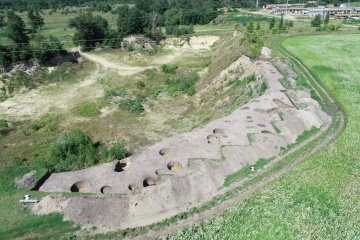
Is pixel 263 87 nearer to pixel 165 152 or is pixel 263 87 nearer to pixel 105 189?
pixel 165 152

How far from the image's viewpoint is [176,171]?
2403 cm

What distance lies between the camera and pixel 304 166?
2544 cm

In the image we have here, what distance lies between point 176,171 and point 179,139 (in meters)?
5.02

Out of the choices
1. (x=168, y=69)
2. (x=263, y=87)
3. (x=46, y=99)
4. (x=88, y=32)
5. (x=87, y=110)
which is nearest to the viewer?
(x=263, y=87)

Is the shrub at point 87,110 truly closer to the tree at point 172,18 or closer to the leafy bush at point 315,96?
the leafy bush at point 315,96

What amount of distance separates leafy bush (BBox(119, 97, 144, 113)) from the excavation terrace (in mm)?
14898

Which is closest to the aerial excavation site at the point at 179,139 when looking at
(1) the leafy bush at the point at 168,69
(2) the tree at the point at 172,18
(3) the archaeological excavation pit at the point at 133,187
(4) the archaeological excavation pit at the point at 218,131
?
(3) the archaeological excavation pit at the point at 133,187

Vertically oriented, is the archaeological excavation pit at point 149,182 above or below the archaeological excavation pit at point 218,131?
below

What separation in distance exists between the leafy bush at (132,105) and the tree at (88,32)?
30058mm

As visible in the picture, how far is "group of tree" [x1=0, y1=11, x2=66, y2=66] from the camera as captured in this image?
2122 inches

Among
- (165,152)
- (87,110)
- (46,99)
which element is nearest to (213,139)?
(165,152)

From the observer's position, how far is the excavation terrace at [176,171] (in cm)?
2045

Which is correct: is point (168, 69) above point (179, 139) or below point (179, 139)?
below

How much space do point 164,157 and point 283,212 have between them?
32.3 feet
